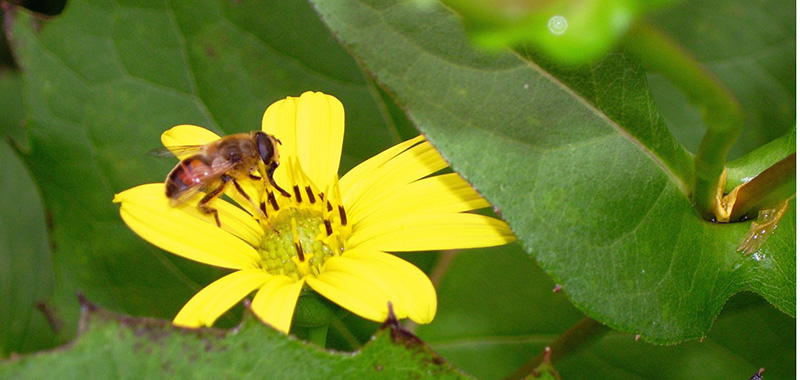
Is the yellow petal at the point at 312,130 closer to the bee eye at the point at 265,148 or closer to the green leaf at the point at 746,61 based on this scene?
the bee eye at the point at 265,148

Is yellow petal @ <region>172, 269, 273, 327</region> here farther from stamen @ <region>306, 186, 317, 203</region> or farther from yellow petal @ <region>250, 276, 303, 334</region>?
stamen @ <region>306, 186, 317, 203</region>

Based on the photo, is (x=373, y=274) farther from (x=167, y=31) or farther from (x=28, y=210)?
(x=28, y=210)

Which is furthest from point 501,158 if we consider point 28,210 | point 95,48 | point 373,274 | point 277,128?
point 28,210

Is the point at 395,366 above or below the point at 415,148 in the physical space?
below

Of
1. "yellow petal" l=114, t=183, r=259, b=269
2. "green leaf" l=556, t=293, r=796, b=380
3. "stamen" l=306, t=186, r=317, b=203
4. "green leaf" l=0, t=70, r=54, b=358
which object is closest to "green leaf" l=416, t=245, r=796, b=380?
"green leaf" l=556, t=293, r=796, b=380

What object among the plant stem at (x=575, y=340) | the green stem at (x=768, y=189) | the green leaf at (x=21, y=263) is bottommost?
the green leaf at (x=21, y=263)

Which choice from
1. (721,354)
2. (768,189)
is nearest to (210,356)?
(768,189)

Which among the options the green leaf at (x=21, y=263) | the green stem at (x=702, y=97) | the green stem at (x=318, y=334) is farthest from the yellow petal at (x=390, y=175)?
the green leaf at (x=21, y=263)
